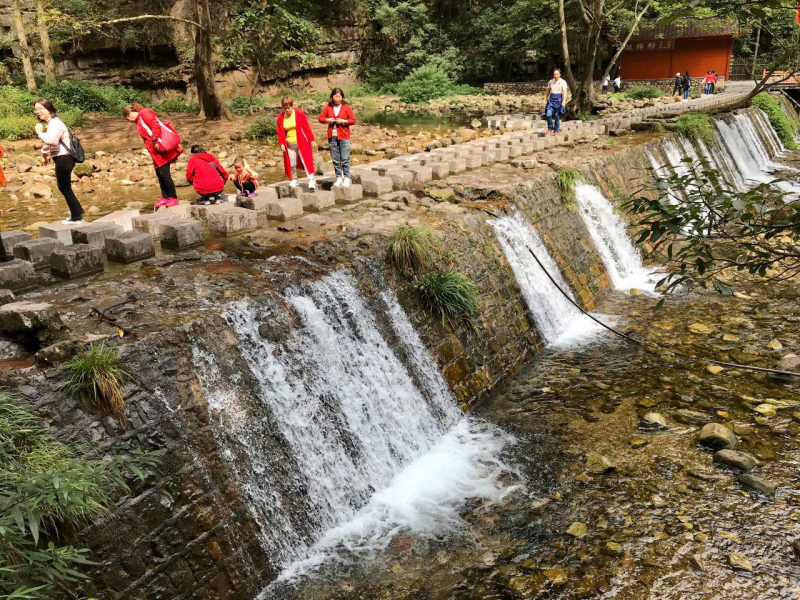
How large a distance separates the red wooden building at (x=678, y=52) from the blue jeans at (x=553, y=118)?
22.8m

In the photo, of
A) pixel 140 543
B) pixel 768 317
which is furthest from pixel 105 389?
pixel 768 317

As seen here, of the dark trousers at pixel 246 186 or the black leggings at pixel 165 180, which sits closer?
the black leggings at pixel 165 180

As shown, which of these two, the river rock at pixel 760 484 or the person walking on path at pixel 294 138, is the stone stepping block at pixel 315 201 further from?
the river rock at pixel 760 484

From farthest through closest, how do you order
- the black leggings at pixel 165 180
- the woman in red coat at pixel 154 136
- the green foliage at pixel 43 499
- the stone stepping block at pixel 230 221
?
1. the black leggings at pixel 165 180
2. the woman in red coat at pixel 154 136
3. the stone stepping block at pixel 230 221
4. the green foliage at pixel 43 499

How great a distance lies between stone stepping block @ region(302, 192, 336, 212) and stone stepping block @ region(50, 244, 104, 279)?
3254 mm

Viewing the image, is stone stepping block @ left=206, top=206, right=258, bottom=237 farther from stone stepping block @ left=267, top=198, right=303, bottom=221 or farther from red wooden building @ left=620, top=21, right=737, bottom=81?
red wooden building @ left=620, top=21, right=737, bottom=81

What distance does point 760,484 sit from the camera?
17.2 ft

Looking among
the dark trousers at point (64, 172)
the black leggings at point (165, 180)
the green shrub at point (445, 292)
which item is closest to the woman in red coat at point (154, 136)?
the black leggings at point (165, 180)

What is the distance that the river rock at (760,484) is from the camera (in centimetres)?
519

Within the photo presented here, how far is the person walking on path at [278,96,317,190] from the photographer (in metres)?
9.52

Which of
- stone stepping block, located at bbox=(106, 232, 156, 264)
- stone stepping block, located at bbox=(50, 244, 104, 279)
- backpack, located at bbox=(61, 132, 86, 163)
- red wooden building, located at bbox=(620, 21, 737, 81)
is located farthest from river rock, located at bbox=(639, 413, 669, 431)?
red wooden building, located at bbox=(620, 21, 737, 81)

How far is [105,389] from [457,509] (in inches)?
120

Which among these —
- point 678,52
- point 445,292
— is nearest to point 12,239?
point 445,292

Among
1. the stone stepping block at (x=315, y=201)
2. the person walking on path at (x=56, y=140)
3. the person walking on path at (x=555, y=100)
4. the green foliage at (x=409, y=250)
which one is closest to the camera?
the green foliage at (x=409, y=250)
